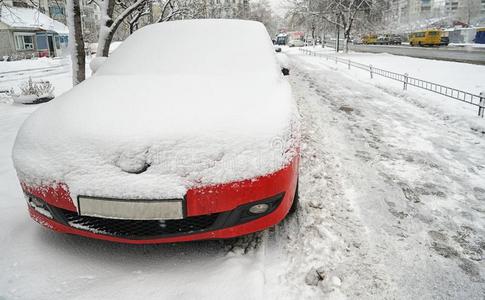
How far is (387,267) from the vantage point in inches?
88.1

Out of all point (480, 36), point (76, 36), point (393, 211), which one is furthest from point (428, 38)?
point (393, 211)

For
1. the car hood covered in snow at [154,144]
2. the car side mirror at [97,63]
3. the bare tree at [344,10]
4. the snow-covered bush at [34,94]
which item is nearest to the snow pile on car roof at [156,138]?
the car hood covered in snow at [154,144]

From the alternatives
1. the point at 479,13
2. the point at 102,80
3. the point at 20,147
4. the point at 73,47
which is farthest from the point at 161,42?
the point at 479,13

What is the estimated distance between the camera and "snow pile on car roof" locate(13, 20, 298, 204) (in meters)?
1.97

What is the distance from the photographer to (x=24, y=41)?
35312 millimetres

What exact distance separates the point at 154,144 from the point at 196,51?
1.63 meters

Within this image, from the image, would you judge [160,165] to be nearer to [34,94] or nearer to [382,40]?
[34,94]

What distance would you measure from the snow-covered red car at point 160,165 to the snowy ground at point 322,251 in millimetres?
259

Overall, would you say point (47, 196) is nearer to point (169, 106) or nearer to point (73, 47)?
point (169, 106)

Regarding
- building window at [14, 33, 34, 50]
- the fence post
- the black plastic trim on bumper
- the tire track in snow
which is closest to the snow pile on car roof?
the black plastic trim on bumper

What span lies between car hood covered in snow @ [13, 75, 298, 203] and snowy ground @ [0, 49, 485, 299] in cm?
57

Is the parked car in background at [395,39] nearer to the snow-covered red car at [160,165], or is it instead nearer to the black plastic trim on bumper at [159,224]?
the snow-covered red car at [160,165]

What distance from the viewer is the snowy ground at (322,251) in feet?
6.65

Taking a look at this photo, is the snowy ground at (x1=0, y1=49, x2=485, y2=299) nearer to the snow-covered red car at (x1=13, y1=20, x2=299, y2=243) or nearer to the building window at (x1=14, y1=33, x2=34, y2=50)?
the snow-covered red car at (x1=13, y1=20, x2=299, y2=243)
